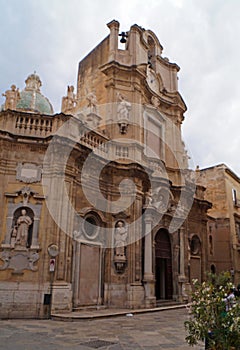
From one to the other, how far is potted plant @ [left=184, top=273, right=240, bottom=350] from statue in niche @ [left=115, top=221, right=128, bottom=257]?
894cm

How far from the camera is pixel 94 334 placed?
27.9 ft

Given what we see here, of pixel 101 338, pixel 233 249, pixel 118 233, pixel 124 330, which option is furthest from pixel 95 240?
pixel 233 249

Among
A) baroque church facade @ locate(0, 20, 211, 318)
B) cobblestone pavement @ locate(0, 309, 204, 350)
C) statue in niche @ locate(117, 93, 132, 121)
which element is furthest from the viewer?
statue in niche @ locate(117, 93, 132, 121)

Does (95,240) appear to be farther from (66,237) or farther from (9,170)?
(9,170)

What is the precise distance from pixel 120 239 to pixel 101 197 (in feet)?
6.52

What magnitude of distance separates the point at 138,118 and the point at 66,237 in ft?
25.6

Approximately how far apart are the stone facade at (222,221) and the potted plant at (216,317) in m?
20.0

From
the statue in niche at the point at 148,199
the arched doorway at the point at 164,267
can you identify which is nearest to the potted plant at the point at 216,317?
the statue in niche at the point at 148,199

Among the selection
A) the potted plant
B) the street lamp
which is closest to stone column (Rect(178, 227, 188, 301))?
the street lamp

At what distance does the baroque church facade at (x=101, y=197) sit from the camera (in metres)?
11.8

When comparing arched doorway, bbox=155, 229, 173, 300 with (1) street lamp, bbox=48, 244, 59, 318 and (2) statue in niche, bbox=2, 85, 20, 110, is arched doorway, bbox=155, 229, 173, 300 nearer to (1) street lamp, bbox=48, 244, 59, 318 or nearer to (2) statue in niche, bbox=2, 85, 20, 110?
(1) street lamp, bbox=48, 244, 59, 318

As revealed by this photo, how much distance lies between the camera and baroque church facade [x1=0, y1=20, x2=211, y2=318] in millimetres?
11828

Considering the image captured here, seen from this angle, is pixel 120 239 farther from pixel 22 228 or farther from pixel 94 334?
pixel 94 334

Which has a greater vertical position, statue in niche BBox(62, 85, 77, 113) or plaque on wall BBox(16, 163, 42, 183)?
statue in niche BBox(62, 85, 77, 113)
